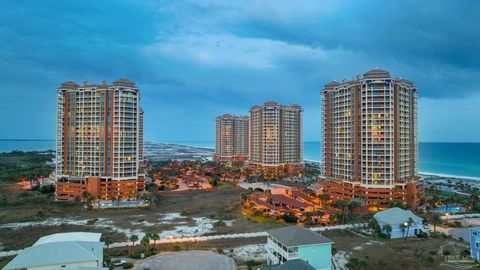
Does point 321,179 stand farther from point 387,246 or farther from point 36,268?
point 36,268

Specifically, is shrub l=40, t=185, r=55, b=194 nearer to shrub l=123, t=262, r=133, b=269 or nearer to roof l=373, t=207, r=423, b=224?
shrub l=123, t=262, r=133, b=269

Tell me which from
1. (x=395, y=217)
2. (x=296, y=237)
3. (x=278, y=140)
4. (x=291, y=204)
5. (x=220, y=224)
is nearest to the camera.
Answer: (x=296, y=237)

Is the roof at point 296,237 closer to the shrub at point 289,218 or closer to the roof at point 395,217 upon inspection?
the roof at point 395,217

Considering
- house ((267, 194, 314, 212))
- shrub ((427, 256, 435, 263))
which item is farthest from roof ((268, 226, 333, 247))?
house ((267, 194, 314, 212))

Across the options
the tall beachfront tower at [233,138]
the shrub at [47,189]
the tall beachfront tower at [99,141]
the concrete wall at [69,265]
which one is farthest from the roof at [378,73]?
the tall beachfront tower at [233,138]

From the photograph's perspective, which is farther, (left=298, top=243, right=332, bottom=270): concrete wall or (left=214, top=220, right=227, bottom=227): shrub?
(left=214, top=220, right=227, bottom=227): shrub

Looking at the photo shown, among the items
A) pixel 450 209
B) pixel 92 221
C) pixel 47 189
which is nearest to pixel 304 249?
pixel 92 221

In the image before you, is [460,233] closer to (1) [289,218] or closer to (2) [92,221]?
(1) [289,218]

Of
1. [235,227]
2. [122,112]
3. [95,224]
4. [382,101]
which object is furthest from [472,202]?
[122,112]
